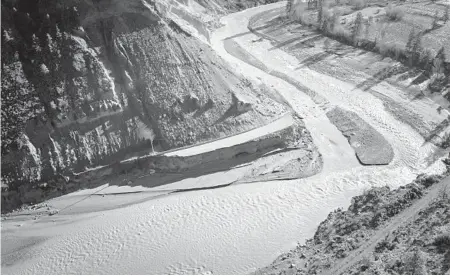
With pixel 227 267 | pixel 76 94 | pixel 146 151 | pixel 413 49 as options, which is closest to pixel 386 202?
pixel 227 267

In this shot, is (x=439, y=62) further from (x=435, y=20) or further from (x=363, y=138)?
(x=363, y=138)

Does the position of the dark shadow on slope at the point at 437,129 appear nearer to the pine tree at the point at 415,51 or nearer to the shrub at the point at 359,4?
the pine tree at the point at 415,51

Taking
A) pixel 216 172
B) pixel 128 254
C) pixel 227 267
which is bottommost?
pixel 227 267

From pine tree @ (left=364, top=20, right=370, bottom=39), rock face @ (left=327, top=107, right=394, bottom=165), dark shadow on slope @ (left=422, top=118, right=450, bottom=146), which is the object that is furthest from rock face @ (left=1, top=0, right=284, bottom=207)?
pine tree @ (left=364, top=20, right=370, bottom=39)

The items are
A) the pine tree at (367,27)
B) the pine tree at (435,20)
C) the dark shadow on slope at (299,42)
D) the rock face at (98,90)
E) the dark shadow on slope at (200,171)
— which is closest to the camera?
the rock face at (98,90)

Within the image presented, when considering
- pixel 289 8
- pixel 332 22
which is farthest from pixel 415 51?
pixel 289 8

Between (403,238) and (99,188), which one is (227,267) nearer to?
(403,238)

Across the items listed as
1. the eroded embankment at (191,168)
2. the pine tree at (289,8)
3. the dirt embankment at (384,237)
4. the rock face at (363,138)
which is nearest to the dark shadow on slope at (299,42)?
the pine tree at (289,8)
